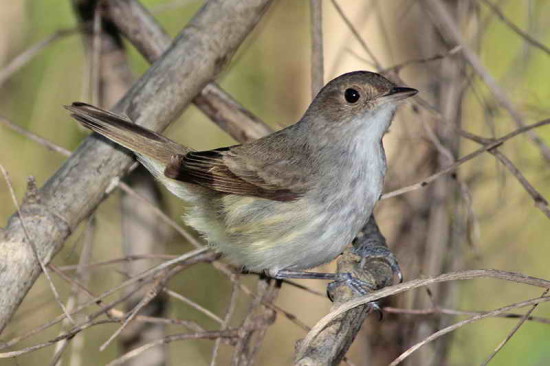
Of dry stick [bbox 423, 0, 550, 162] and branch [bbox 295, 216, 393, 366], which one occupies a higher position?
dry stick [bbox 423, 0, 550, 162]

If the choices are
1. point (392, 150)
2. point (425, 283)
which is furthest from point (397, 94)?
point (392, 150)

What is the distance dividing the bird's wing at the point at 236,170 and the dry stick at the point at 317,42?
1.85 ft

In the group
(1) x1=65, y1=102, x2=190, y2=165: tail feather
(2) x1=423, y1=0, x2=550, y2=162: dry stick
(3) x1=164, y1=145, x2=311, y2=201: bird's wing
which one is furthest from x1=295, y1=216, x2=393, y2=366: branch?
(1) x1=65, y1=102, x2=190, y2=165: tail feather

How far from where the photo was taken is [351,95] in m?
3.97

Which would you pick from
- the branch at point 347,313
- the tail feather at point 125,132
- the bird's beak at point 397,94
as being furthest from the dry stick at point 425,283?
the tail feather at point 125,132

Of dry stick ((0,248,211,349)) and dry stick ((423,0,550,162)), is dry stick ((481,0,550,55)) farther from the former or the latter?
dry stick ((0,248,211,349))

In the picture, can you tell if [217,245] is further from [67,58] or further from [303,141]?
[67,58]

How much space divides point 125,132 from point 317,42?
44.7 inches

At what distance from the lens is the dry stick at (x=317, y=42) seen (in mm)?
4094

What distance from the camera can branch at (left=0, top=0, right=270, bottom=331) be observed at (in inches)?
125

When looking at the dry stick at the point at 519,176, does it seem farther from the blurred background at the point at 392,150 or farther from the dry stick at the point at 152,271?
the dry stick at the point at 152,271

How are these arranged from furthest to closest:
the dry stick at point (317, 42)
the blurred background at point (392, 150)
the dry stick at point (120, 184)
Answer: the blurred background at point (392, 150) < the dry stick at point (317, 42) < the dry stick at point (120, 184)

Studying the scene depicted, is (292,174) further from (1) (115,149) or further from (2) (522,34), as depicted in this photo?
(2) (522,34)

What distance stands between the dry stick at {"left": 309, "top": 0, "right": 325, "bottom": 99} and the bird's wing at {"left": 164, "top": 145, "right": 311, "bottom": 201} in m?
0.56
